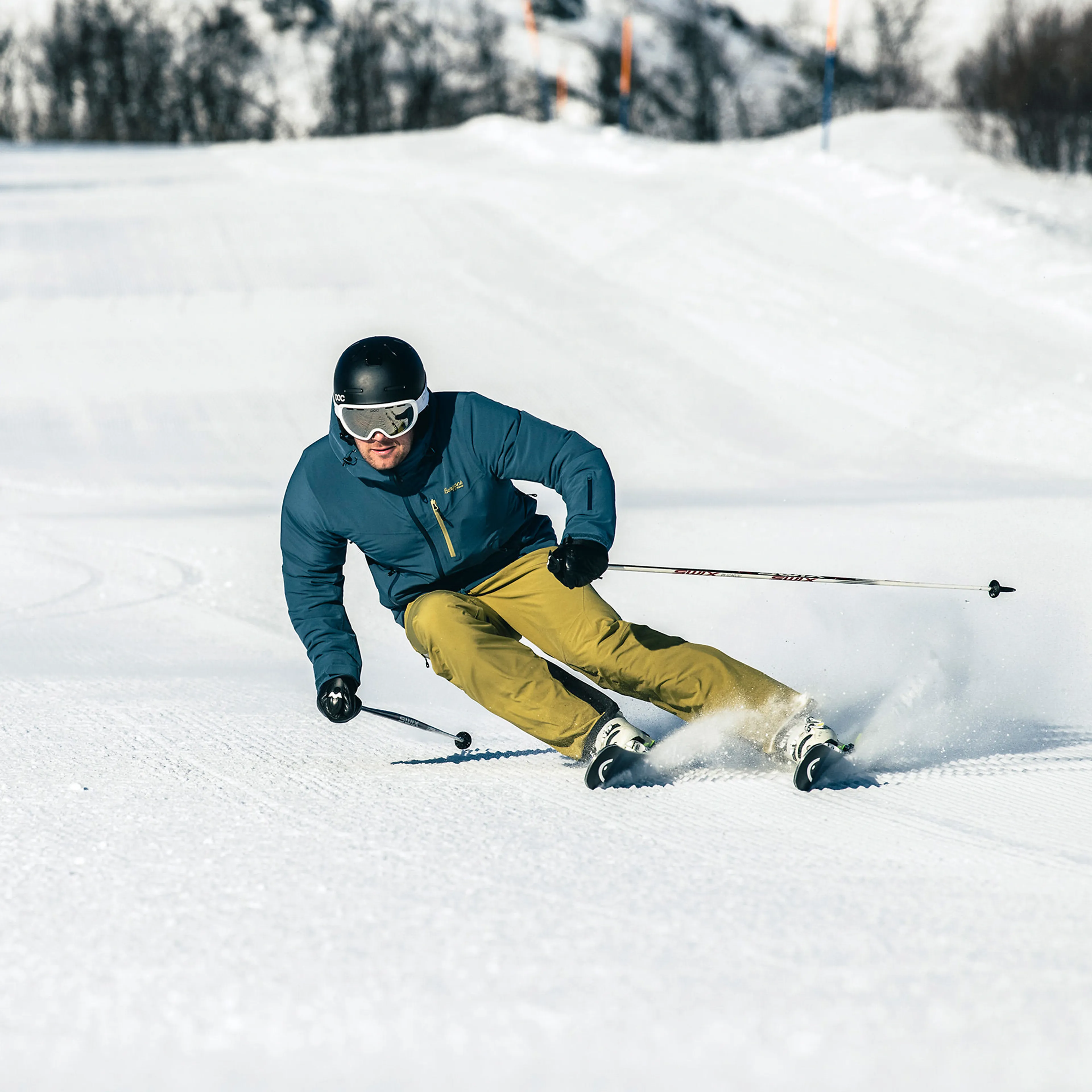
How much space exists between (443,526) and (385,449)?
0.28m

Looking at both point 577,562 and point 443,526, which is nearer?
point 577,562

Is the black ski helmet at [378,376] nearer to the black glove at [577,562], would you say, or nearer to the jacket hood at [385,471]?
the jacket hood at [385,471]

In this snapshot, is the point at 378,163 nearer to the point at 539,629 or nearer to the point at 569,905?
the point at 539,629

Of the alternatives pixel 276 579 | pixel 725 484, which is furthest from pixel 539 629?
pixel 725 484

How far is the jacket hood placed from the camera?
133 inches

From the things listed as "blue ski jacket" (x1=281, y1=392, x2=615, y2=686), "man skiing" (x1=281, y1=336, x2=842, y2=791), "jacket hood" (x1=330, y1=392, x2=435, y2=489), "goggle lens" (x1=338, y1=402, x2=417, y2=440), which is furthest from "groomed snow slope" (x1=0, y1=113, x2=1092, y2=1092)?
"goggle lens" (x1=338, y1=402, x2=417, y2=440)

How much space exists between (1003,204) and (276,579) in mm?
9464

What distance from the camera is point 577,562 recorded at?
3.28m

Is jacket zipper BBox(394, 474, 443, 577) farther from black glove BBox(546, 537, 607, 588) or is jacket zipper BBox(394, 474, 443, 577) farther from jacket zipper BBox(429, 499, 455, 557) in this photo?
black glove BBox(546, 537, 607, 588)

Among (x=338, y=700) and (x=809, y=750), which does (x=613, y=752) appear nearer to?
(x=809, y=750)

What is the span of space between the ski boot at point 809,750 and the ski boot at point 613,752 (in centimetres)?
35

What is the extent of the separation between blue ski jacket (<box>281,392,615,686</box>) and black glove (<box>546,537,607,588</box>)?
40 millimetres

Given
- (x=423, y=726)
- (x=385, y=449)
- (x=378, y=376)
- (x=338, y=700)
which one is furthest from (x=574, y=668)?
(x=378, y=376)

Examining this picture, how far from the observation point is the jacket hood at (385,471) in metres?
3.39
